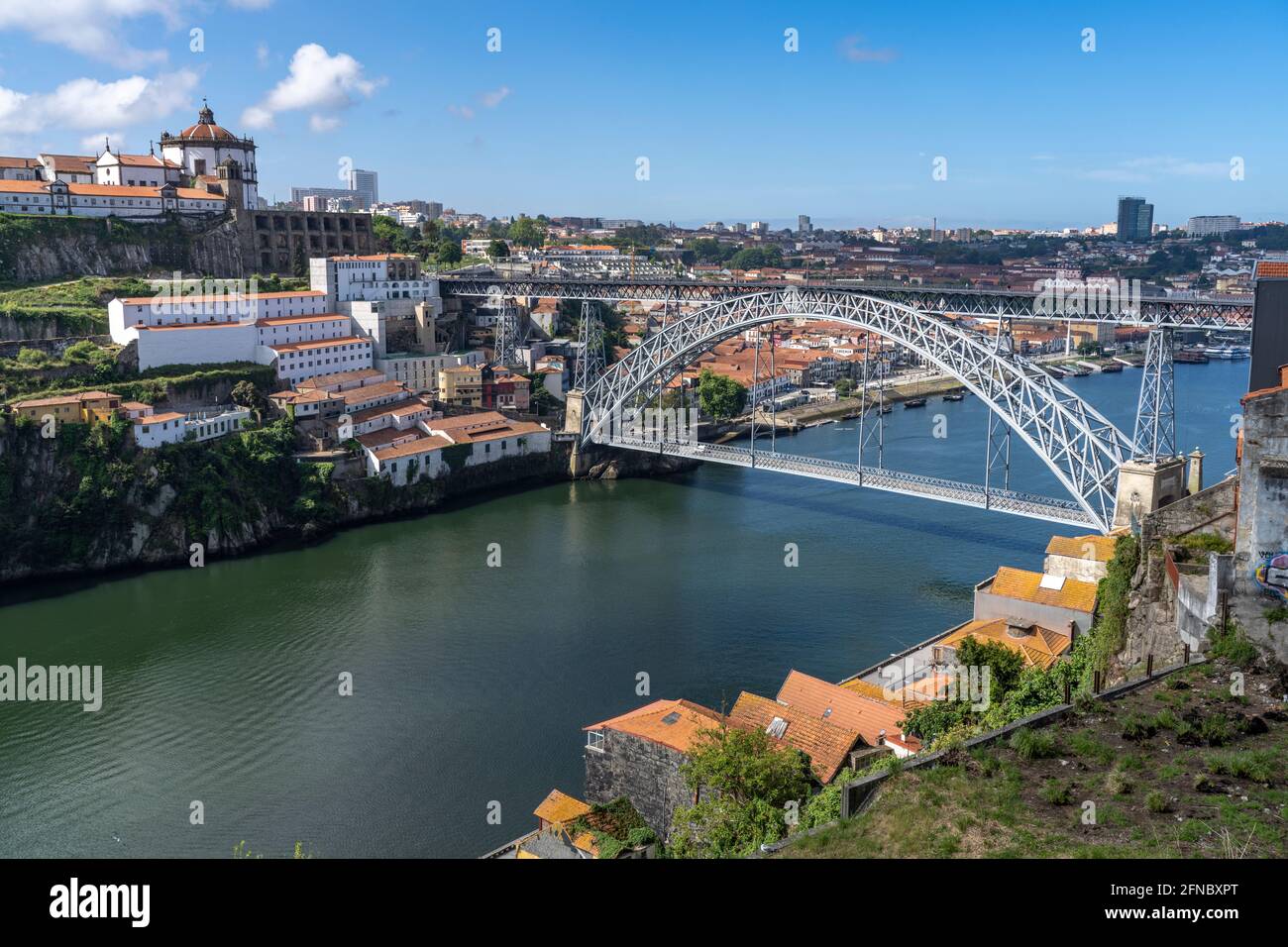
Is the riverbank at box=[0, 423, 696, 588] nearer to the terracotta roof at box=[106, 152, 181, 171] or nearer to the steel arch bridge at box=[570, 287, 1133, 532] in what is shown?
the steel arch bridge at box=[570, 287, 1133, 532]

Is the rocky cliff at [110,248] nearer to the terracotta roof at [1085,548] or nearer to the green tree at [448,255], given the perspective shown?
the green tree at [448,255]

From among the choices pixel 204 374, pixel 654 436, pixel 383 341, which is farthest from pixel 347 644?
pixel 383 341

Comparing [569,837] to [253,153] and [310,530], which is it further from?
[253,153]

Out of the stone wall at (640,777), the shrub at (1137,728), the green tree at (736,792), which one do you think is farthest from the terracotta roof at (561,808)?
the shrub at (1137,728)

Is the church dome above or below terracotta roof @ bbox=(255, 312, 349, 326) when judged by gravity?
above

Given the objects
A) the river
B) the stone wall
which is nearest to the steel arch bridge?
the river

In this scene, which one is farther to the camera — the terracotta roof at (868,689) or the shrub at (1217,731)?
the terracotta roof at (868,689)
